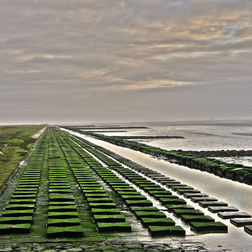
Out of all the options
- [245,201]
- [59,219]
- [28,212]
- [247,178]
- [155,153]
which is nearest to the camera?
[59,219]

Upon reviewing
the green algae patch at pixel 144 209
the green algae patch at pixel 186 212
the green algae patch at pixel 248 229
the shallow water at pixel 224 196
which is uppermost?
the green algae patch at pixel 144 209

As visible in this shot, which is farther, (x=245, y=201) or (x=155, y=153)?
(x=155, y=153)

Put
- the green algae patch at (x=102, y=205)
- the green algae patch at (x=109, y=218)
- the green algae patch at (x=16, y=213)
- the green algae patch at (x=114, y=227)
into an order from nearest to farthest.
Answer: the green algae patch at (x=114, y=227) → the green algae patch at (x=109, y=218) → the green algae patch at (x=16, y=213) → the green algae patch at (x=102, y=205)

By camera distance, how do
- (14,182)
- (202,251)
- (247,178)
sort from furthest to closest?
(247,178), (14,182), (202,251)

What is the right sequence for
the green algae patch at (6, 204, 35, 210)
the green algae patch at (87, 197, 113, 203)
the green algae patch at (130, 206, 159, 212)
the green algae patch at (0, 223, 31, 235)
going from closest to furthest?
the green algae patch at (0, 223, 31, 235) < the green algae patch at (130, 206, 159, 212) < the green algae patch at (6, 204, 35, 210) < the green algae patch at (87, 197, 113, 203)

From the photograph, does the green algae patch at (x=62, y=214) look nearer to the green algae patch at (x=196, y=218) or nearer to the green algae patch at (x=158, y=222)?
the green algae patch at (x=158, y=222)

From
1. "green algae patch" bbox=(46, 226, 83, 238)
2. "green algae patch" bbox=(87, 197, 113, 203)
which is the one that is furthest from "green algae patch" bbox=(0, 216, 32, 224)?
"green algae patch" bbox=(87, 197, 113, 203)

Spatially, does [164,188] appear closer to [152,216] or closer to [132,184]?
[132,184]

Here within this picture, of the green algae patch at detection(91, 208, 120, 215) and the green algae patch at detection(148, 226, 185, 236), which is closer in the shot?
the green algae patch at detection(148, 226, 185, 236)

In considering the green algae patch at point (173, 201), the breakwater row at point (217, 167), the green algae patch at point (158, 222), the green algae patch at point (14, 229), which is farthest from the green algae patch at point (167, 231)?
the breakwater row at point (217, 167)

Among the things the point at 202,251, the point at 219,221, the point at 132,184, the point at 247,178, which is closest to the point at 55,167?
the point at 132,184

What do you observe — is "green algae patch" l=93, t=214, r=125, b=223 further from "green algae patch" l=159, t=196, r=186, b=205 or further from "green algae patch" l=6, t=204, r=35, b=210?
"green algae patch" l=159, t=196, r=186, b=205
